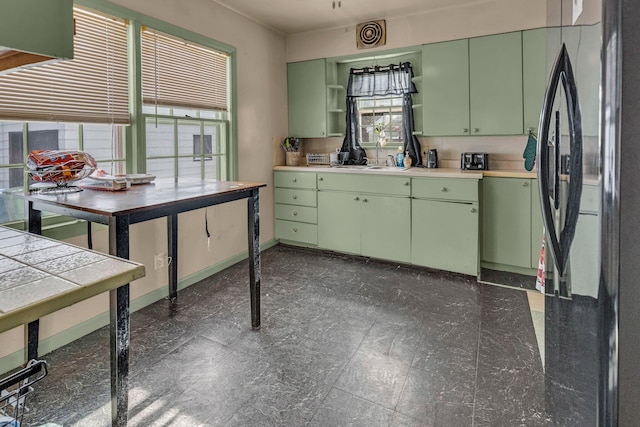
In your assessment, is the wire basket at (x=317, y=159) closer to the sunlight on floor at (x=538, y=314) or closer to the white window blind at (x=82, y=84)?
the white window blind at (x=82, y=84)

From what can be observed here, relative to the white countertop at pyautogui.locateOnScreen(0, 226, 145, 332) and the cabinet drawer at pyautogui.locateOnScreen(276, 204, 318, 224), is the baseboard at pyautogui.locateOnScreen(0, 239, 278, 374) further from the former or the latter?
the white countertop at pyautogui.locateOnScreen(0, 226, 145, 332)

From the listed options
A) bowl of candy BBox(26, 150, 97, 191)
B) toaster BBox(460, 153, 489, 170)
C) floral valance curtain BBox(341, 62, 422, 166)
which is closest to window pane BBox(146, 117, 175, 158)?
bowl of candy BBox(26, 150, 97, 191)

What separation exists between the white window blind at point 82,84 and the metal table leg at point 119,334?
3.57 feet

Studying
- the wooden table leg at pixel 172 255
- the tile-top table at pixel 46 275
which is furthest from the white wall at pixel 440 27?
the tile-top table at pixel 46 275

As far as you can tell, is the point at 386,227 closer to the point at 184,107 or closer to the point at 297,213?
the point at 297,213

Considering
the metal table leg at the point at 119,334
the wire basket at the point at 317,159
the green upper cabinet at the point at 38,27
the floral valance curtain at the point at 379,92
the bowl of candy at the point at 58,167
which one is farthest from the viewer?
the wire basket at the point at 317,159

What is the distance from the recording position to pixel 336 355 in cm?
216

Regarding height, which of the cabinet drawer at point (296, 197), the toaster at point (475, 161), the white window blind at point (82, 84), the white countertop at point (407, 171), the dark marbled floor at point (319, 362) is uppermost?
the white window blind at point (82, 84)

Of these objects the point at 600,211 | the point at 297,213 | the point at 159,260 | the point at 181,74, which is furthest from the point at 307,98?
the point at 600,211

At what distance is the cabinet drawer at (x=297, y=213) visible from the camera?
4129 millimetres

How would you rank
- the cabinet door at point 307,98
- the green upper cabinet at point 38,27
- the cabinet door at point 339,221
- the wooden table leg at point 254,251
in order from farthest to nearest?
the cabinet door at point 307,98 < the cabinet door at point 339,221 < the wooden table leg at point 254,251 < the green upper cabinet at point 38,27

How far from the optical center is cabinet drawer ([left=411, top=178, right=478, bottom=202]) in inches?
128

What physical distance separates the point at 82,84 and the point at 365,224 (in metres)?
2.53

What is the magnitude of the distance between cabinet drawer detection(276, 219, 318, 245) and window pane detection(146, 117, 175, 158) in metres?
1.57
